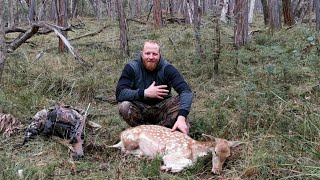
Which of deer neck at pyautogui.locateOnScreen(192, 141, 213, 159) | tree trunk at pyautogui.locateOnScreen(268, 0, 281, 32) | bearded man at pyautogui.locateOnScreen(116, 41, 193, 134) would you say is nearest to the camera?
deer neck at pyautogui.locateOnScreen(192, 141, 213, 159)

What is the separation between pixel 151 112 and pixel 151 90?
23.0 inches

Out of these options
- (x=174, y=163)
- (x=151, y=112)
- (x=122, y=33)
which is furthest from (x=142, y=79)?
(x=122, y=33)

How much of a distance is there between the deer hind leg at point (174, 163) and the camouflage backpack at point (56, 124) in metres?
1.19

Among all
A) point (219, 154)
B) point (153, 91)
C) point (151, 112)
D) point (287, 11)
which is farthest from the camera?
point (287, 11)

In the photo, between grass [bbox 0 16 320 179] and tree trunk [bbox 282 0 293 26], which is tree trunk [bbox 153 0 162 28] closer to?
Result: tree trunk [bbox 282 0 293 26]

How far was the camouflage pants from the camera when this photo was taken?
5.14m

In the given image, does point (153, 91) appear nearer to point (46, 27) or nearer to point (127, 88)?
point (127, 88)

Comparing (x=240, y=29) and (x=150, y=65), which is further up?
(x=240, y=29)

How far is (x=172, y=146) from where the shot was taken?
13.7 feet

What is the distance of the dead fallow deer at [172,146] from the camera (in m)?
3.99

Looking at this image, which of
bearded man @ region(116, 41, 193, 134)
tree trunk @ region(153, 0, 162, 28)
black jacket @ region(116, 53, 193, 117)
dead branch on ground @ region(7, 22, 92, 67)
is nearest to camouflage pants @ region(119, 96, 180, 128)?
bearded man @ region(116, 41, 193, 134)

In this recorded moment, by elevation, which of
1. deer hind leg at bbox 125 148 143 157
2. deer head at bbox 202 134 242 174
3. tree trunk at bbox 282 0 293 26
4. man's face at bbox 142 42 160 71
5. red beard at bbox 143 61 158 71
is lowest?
deer hind leg at bbox 125 148 143 157

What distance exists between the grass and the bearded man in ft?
1.16

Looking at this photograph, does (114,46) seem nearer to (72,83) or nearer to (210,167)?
(72,83)
